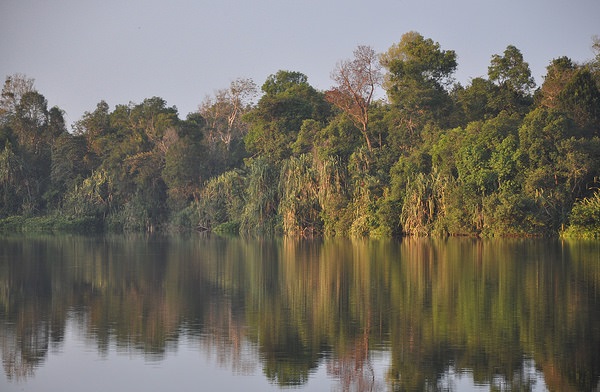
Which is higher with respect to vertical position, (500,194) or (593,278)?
(500,194)

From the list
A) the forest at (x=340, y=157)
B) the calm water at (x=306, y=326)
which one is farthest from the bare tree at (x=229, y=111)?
the calm water at (x=306, y=326)

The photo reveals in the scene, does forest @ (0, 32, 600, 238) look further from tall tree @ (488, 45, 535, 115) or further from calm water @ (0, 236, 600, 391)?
calm water @ (0, 236, 600, 391)

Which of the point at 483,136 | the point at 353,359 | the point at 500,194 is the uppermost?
the point at 483,136

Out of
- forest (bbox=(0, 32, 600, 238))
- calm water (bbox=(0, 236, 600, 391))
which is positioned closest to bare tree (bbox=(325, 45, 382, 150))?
forest (bbox=(0, 32, 600, 238))

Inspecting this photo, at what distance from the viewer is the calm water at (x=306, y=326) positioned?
11.1 metres

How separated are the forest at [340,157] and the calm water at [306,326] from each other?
50.8ft

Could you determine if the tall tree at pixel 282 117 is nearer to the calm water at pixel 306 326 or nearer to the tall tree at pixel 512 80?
the tall tree at pixel 512 80

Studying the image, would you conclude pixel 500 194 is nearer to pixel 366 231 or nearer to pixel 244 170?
pixel 366 231

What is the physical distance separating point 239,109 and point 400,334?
60.8 m

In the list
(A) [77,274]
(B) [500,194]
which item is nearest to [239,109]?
(B) [500,194]

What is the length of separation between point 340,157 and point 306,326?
1445 inches

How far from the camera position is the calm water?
11.1 meters

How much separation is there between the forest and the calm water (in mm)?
15471

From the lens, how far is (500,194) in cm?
4144
